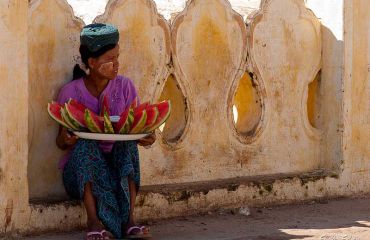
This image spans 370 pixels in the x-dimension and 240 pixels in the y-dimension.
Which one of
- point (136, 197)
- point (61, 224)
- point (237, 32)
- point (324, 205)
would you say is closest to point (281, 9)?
point (237, 32)

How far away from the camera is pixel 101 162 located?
6.40m

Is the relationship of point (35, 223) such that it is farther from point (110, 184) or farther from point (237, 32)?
point (237, 32)

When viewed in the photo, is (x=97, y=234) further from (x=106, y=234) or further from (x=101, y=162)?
(x=101, y=162)

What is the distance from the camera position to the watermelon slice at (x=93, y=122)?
6215 millimetres

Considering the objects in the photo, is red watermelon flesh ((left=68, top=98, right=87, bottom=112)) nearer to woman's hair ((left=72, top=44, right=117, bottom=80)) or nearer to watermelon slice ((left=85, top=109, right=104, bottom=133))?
watermelon slice ((left=85, top=109, right=104, bottom=133))

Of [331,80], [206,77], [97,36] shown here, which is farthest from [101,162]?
[331,80]

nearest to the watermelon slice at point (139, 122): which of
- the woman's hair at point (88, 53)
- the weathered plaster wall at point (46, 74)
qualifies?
the woman's hair at point (88, 53)

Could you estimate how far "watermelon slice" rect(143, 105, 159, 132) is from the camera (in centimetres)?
641

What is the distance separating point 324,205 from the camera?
26.3ft

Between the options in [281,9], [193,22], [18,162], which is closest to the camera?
[18,162]

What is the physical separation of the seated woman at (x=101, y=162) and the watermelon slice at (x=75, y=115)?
0.40ft

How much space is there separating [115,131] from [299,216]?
193cm

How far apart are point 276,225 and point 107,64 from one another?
1.78 meters

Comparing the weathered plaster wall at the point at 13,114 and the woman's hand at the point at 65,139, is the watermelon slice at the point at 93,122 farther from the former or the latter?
the weathered plaster wall at the point at 13,114
